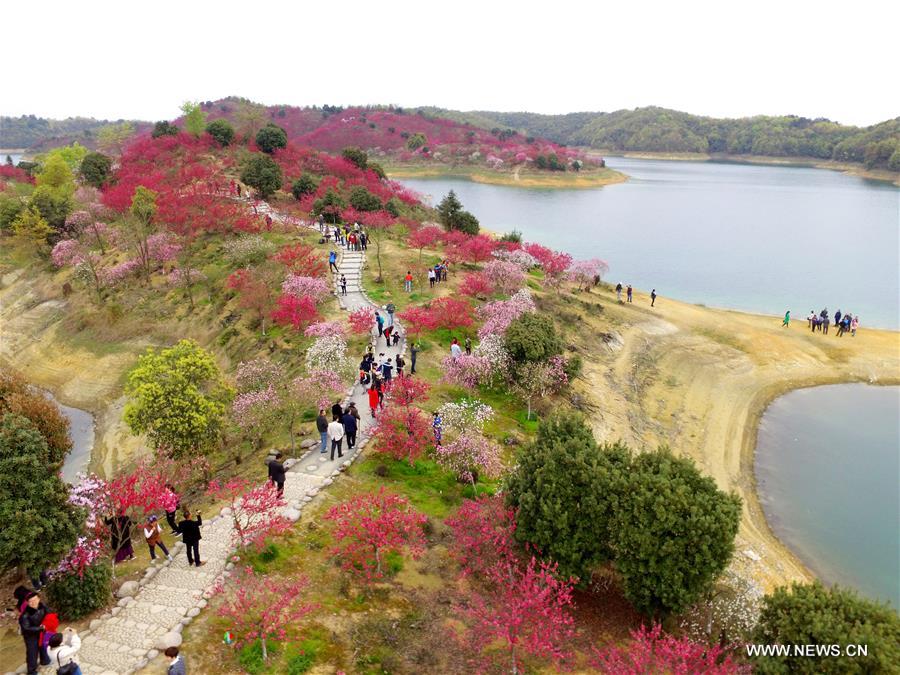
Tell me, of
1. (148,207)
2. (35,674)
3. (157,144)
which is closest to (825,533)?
(35,674)

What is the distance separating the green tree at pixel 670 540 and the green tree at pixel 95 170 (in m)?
63.6

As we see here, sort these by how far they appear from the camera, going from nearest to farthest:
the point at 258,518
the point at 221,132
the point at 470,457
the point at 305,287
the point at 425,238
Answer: the point at 258,518 → the point at 470,457 → the point at 305,287 → the point at 425,238 → the point at 221,132

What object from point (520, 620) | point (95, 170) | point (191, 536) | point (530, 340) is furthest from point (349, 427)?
point (95, 170)

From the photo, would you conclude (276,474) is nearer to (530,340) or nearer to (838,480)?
(530,340)

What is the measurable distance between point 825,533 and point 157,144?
70.5 metres

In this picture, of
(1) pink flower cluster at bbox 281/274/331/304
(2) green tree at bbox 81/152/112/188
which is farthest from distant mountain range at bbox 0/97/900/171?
(1) pink flower cluster at bbox 281/274/331/304

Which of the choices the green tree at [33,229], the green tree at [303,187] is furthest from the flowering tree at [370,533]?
the green tree at [33,229]

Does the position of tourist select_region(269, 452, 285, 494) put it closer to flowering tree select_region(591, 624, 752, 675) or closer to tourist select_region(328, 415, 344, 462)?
tourist select_region(328, 415, 344, 462)

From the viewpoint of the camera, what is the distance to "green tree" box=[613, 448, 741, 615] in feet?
43.8

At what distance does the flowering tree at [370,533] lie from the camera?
14.1m

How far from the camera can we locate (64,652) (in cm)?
1027

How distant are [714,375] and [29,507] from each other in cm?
3484

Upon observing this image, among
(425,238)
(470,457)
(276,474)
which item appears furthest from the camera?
(425,238)

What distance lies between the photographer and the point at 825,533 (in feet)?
74.1
